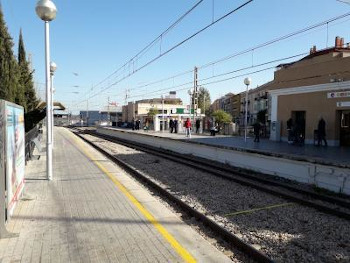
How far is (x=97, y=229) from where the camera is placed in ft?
19.3

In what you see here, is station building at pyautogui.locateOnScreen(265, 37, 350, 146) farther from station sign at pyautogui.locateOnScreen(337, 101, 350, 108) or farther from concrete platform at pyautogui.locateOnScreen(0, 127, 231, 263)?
concrete platform at pyautogui.locateOnScreen(0, 127, 231, 263)

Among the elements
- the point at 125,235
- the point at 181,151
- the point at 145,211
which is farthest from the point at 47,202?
the point at 181,151

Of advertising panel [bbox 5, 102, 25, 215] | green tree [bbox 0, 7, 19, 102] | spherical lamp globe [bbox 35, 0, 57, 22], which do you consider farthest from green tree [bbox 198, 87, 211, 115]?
advertising panel [bbox 5, 102, 25, 215]

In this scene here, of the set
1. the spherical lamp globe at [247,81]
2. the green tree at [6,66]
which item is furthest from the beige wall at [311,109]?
the green tree at [6,66]

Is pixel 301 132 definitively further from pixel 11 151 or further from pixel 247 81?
pixel 11 151

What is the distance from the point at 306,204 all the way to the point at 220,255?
4281mm

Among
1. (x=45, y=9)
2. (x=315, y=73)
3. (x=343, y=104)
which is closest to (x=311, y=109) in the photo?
(x=315, y=73)

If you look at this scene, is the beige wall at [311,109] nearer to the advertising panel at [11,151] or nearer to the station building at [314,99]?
the station building at [314,99]

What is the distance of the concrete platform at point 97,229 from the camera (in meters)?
4.84

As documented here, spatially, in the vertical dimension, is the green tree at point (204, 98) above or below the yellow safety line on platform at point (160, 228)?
above

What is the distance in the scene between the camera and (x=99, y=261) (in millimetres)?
4598

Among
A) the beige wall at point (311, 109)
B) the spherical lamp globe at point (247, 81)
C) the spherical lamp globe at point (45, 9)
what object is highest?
the spherical lamp globe at point (45, 9)

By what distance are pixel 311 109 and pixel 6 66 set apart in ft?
53.9

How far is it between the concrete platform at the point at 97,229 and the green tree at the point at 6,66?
7.35 metres
